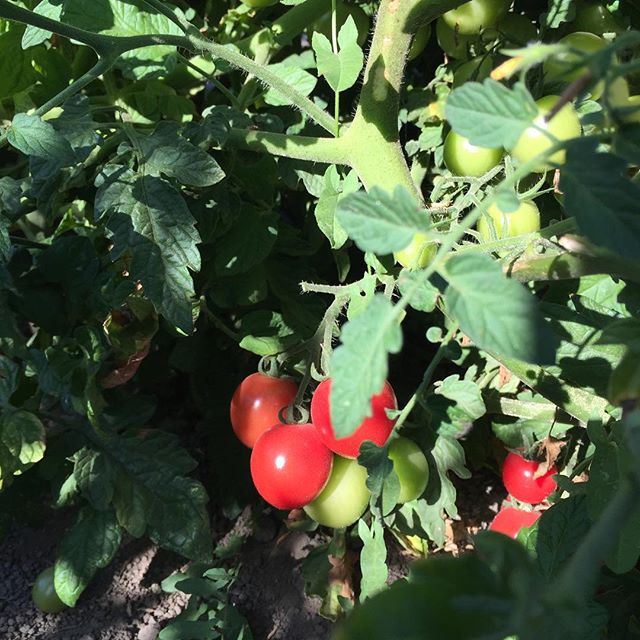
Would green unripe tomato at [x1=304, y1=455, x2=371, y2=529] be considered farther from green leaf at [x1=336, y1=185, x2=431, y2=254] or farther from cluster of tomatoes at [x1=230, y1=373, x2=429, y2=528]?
green leaf at [x1=336, y1=185, x2=431, y2=254]

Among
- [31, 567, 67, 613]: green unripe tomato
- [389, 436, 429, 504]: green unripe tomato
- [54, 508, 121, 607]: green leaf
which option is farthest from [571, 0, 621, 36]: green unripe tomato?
[31, 567, 67, 613]: green unripe tomato

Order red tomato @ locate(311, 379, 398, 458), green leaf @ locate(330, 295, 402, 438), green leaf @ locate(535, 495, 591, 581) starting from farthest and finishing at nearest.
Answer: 1. red tomato @ locate(311, 379, 398, 458)
2. green leaf @ locate(535, 495, 591, 581)
3. green leaf @ locate(330, 295, 402, 438)

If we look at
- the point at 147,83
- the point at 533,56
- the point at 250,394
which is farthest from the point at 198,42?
the point at 533,56

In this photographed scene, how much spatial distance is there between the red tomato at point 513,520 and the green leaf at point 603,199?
696 mm

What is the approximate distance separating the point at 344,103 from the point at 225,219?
1.12ft

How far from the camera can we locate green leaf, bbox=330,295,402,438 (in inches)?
13.9

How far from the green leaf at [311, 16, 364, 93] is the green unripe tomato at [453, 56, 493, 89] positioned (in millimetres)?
204

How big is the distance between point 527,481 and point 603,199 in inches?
28.8

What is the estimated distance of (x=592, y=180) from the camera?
0.39m

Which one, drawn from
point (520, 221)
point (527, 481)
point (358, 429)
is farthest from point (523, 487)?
point (520, 221)

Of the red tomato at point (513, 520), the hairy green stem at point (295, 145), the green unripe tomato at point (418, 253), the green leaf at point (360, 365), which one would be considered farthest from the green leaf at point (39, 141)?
the red tomato at point (513, 520)

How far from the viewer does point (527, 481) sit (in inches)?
41.1

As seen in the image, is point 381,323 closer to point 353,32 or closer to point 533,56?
point 533,56

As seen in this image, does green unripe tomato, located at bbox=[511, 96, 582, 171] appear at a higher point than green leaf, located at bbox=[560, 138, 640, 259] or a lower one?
lower
